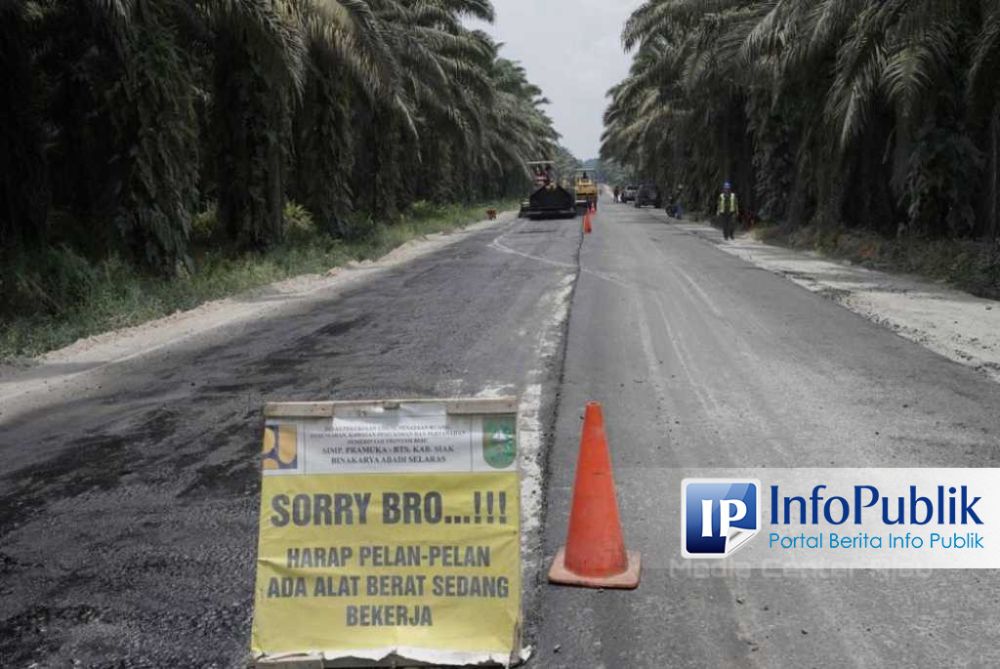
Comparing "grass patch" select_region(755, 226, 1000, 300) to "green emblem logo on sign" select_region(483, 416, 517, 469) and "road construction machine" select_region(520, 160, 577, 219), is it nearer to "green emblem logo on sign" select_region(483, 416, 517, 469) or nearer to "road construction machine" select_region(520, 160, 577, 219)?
"green emblem logo on sign" select_region(483, 416, 517, 469)

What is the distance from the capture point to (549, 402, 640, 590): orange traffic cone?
14.0 feet

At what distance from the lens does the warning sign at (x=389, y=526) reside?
11.7 ft

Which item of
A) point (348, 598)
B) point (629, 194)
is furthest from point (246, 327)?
point (629, 194)

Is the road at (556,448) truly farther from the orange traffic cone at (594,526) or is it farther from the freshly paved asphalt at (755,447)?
the orange traffic cone at (594,526)

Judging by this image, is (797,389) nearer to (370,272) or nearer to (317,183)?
(370,272)

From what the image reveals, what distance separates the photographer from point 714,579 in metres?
4.36

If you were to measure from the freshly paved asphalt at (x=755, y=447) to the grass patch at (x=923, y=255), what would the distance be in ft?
11.9

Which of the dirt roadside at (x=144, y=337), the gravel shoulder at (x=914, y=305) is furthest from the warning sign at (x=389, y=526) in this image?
the gravel shoulder at (x=914, y=305)

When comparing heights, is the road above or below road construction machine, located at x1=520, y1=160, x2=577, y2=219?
below

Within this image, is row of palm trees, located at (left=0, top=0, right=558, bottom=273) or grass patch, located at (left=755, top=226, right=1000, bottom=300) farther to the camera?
grass patch, located at (left=755, top=226, right=1000, bottom=300)

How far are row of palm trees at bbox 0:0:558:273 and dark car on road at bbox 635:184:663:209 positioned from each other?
154 ft

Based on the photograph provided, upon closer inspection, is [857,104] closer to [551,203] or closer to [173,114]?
[173,114]

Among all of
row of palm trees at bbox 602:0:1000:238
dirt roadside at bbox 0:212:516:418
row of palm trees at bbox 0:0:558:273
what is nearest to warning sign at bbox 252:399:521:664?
dirt roadside at bbox 0:212:516:418

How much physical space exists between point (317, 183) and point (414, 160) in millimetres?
16323
